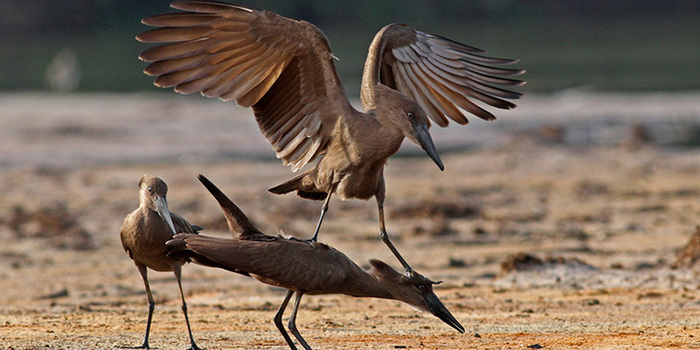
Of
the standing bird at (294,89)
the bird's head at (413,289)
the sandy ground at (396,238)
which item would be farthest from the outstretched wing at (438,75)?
the bird's head at (413,289)

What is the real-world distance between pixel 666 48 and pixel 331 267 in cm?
3886

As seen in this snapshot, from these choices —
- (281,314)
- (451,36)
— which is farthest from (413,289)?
(451,36)

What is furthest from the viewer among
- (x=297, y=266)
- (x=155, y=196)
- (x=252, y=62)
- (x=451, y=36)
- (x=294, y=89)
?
(x=451, y=36)

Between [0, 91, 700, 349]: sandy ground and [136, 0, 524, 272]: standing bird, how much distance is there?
0.81 meters

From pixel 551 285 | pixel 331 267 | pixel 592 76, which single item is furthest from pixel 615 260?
pixel 592 76

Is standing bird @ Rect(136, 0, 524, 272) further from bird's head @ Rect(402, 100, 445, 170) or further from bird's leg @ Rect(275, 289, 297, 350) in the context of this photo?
bird's leg @ Rect(275, 289, 297, 350)

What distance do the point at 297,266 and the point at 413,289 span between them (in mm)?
785

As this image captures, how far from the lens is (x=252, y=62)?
7.62 meters

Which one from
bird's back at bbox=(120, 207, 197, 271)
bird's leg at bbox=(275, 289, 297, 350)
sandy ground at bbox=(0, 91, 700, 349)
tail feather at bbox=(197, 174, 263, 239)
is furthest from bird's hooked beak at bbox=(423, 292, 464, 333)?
bird's back at bbox=(120, 207, 197, 271)

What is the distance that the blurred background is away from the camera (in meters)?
34.4

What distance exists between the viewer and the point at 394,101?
740cm

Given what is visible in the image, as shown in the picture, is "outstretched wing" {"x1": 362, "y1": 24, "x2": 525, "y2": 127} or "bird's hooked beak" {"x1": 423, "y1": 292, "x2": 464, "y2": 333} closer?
"bird's hooked beak" {"x1": 423, "y1": 292, "x2": 464, "y2": 333}

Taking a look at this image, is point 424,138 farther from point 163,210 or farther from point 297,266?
point 163,210

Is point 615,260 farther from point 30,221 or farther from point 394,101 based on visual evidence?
point 30,221
